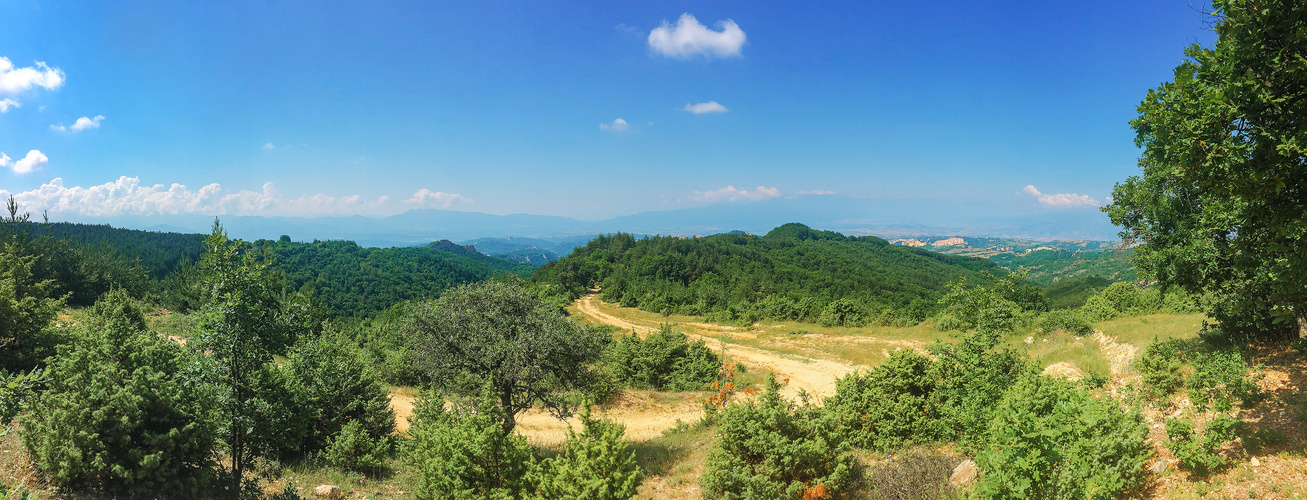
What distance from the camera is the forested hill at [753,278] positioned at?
53.3 m

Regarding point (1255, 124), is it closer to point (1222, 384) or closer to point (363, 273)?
point (1222, 384)

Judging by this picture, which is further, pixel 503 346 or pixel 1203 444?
pixel 503 346

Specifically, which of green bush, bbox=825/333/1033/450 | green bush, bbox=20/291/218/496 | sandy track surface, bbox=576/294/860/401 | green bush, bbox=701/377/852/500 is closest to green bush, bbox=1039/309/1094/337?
sandy track surface, bbox=576/294/860/401

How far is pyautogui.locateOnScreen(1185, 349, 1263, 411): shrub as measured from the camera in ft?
28.4

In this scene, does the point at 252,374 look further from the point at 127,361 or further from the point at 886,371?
the point at 886,371

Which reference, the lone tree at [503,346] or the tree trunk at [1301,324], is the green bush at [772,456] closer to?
the lone tree at [503,346]

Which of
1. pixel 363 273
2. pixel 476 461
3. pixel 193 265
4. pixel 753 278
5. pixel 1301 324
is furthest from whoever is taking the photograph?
pixel 363 273

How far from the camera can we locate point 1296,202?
5598mm

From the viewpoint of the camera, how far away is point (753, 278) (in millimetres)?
82812

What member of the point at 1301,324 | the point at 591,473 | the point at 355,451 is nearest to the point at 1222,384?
the point at 1301,324

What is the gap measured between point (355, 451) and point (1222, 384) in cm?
1983

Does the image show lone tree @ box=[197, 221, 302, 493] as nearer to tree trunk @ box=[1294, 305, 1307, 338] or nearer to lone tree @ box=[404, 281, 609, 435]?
lone tree @ box=[404, 281, 609, 435]

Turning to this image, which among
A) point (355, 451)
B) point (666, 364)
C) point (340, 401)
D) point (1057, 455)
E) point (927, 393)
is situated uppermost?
point (1057, 455)

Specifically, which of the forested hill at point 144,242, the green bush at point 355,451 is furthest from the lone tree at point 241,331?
the forested hill at point 144,242
